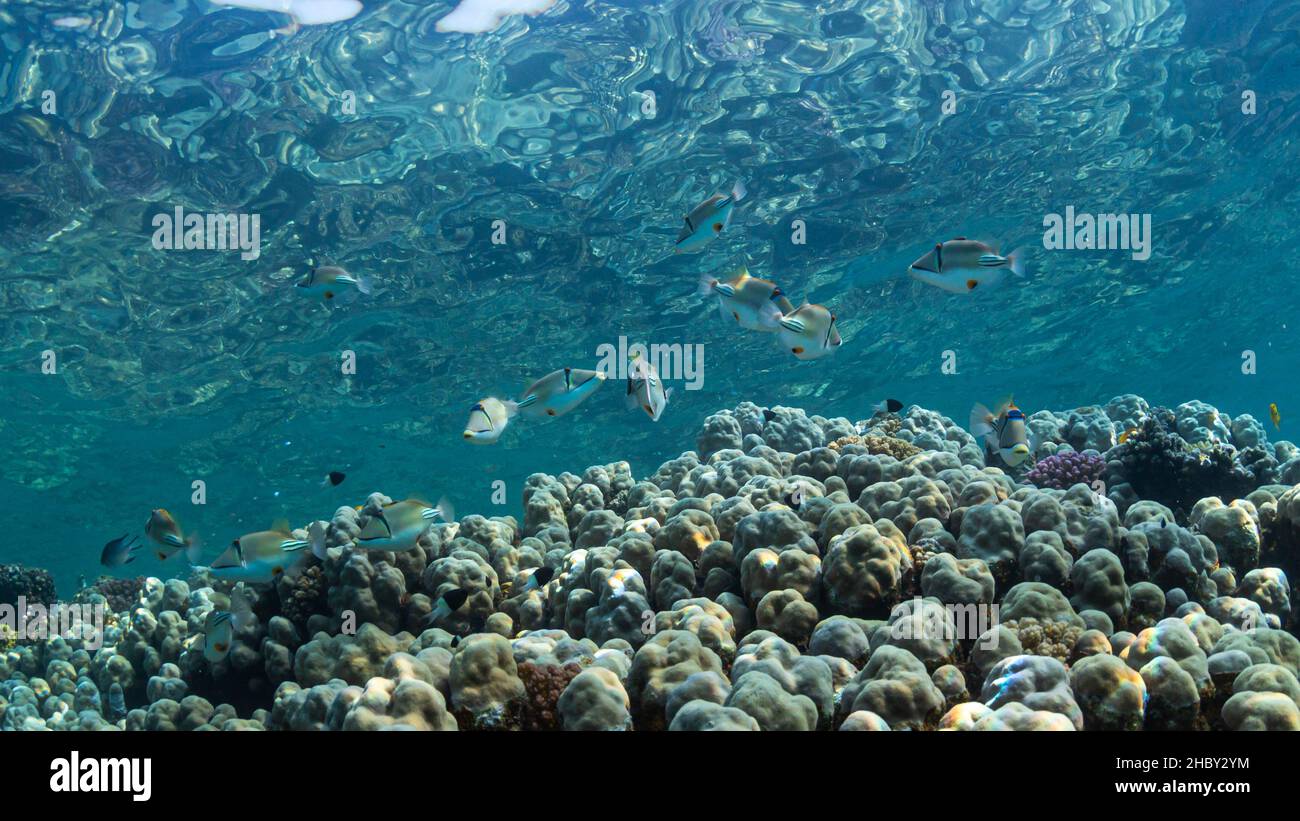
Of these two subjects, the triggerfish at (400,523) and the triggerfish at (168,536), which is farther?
the triggerfish at (168,536)

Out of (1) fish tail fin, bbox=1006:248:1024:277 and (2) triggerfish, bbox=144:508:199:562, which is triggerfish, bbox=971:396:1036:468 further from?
(2) triggerfish, bbox=144:508:199:562

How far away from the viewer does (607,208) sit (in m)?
17.0

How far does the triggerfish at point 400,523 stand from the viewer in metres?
5.50

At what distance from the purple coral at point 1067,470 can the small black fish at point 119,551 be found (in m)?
8.95

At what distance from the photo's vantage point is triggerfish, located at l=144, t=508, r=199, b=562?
671 cm

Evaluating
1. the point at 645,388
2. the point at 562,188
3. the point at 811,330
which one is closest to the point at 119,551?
the point at 645,388

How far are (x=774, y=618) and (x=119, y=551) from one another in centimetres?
691

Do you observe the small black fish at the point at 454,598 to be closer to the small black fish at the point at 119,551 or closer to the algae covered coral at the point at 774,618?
the algae covered coral at the point at 774,618

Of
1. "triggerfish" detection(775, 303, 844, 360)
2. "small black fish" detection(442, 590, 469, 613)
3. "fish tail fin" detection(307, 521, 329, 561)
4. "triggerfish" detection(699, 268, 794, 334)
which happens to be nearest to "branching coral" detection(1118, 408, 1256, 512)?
"triggerfish" detection(775, 303, 844, 360)

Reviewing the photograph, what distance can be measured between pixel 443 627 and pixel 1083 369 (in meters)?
38.0

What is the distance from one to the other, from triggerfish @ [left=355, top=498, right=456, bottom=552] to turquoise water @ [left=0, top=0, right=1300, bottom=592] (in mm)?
4502

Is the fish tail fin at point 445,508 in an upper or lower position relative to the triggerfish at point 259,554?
upper

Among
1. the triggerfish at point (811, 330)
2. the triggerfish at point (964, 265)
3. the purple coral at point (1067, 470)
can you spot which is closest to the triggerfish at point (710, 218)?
the triggerfish at point (811, 330)
